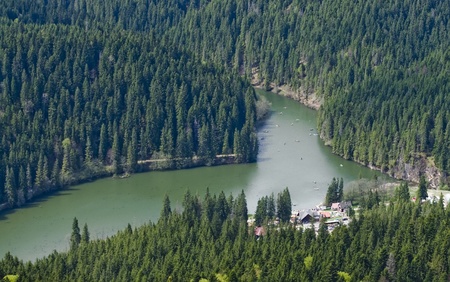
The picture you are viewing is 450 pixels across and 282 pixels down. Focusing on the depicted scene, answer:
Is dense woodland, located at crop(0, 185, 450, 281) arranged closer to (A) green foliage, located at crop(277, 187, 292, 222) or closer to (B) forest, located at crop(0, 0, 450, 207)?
(A) green foliage, located at crop(277, 187, 292, 222)

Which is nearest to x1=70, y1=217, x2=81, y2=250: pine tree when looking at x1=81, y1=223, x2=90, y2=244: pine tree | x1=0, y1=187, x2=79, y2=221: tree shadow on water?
x1=81, y1=223, x2=90, y2=244: pine tree

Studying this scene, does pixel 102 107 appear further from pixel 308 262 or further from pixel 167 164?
pixel 308 262

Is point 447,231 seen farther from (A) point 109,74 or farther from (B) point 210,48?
(B) point 210,48

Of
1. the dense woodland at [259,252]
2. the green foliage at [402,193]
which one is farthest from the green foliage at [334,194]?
the dense woodland at [259,252]

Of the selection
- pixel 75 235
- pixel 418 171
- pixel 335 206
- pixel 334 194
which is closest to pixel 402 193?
pixel 335 206

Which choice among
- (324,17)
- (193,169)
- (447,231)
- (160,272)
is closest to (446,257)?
(447,231)

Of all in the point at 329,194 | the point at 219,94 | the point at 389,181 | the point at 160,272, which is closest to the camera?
the point at 160,272
